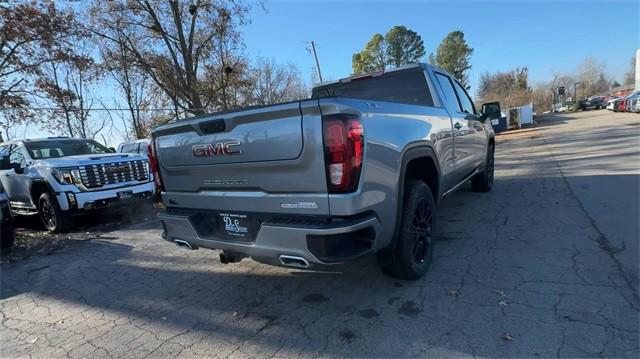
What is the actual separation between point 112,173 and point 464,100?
6.38m

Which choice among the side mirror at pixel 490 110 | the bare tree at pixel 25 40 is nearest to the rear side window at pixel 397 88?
the side mirror at pixel 490 110

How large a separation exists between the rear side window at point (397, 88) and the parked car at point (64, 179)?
15.5 ft

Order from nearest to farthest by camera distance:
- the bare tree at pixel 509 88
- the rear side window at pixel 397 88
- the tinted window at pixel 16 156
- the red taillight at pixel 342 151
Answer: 1. the red taillight at pixel 342 151
2. the rear side window at pixel 397 88
3. the tinted window at pixel 16 156
4. the bare tree at pixel 509 88

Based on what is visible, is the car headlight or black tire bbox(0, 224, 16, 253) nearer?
black tire bbox(0, 224, 16, 253)

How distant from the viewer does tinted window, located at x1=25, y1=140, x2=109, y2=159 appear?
7.52 meters

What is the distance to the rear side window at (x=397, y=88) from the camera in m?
4.55

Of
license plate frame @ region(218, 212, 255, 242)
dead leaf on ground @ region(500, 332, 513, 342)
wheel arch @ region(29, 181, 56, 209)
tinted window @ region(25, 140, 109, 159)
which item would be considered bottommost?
dead leaf on ground @ region(500, 332, 513, 342)

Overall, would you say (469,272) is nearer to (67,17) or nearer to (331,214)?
(331,214)

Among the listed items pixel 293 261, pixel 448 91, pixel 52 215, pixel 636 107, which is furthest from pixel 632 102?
pixel 52 215

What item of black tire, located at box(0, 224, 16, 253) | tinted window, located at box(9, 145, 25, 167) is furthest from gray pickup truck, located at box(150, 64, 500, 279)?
tinted window, located at box(9, 145, 25, 167)

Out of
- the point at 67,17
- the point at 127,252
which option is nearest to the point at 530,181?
the point at 127,252

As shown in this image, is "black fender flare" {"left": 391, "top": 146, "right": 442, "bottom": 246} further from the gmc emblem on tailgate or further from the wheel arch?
the wheel arch

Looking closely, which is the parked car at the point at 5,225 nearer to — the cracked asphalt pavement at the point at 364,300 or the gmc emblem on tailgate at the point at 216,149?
the cracked asphalt pavement at the point at 364,300

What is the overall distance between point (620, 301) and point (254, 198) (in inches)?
114
